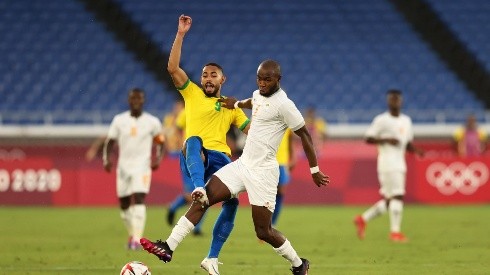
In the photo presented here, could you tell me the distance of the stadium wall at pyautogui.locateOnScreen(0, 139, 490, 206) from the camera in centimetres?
2377

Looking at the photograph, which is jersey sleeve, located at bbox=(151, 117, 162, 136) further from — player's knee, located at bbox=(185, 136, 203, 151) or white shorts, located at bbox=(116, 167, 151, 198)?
player's knee, located at bbox=(185, 136, 203, 151)

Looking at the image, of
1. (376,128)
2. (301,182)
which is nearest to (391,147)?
(376,128)

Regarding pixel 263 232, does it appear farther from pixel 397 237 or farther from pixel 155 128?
pixel 397 237

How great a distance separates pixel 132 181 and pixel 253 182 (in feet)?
17.4

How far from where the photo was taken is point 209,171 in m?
10.6

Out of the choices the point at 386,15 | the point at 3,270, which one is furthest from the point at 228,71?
the point at 3,270

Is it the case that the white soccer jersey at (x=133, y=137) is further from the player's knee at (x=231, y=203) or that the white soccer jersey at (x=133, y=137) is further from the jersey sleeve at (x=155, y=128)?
the player's knee at (x=231, y=203)

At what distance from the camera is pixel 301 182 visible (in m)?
24.4

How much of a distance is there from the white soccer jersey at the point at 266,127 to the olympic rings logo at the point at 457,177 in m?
15.0

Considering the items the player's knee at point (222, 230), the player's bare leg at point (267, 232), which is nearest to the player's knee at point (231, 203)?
the player's knee at point (222, 230)

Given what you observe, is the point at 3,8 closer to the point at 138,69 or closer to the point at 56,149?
the point at 138,69

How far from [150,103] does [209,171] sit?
60.7ft

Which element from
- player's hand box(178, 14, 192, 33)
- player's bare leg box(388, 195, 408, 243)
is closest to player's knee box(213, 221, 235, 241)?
player's hand box(178, 14, 192, 33)

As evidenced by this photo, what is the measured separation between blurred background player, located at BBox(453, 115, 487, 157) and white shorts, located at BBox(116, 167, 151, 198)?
12.9 meters
